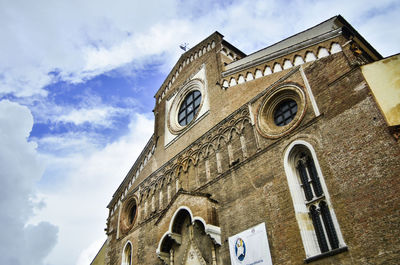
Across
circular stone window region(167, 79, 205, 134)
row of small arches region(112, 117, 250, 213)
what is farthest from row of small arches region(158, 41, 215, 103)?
row of small arches region(112, 117, 250, 213)

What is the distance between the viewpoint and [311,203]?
27.6ft

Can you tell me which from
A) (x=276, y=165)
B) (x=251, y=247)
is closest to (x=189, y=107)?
(x=276, y=165)

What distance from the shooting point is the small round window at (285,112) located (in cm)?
1011

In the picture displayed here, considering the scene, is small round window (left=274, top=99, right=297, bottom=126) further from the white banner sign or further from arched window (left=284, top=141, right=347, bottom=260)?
the white banner sign

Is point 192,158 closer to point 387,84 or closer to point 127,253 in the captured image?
point 127,253

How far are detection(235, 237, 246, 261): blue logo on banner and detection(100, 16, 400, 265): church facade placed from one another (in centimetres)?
3

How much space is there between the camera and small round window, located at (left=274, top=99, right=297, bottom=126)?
1011 centimetres

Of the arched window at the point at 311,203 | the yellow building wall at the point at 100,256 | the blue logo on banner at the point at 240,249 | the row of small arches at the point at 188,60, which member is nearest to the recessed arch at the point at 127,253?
the yellow building wall at the point at 100,256

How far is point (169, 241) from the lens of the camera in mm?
12031

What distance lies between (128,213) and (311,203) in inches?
404

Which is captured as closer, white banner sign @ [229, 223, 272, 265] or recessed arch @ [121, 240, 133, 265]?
white banner sign @ [229, 223, 272, 265]

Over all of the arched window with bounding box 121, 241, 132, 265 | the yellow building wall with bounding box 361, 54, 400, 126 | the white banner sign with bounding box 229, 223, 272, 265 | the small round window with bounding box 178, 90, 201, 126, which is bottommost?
the white banner sign with bounding box 229, 223, 272, 265

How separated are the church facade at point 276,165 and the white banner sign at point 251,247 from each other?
0.14ft

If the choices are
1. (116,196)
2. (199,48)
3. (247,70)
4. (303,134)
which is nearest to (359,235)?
(303,134)
